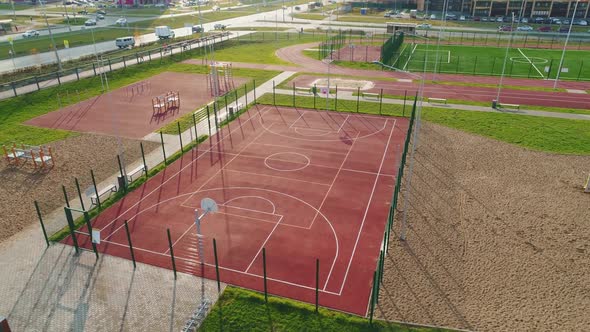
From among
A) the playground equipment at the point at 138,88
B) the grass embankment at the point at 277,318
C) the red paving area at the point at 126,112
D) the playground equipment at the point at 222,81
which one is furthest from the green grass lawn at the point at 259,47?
the grass embankment at the point at 277,318

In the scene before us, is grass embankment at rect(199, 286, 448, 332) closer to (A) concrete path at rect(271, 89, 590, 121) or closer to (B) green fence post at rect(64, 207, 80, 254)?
(B) green fence post at rect(64, 207, 80, 254)

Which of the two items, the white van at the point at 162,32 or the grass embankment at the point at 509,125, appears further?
the white van at the point at 162,32

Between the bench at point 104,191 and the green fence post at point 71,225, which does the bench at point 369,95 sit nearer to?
the bench at point 104,191

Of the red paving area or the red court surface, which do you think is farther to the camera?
the red paving area

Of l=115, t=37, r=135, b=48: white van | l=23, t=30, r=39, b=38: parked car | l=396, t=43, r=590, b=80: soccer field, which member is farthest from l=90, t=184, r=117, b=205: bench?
l=23, t=30, r=39, b=38: parked car

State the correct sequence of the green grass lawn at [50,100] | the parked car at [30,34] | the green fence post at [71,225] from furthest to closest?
the parked car at [30,34], the green grass lawn at [50,100], the green fence post at [71,225]

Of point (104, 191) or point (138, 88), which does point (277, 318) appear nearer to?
point (104, 191)
